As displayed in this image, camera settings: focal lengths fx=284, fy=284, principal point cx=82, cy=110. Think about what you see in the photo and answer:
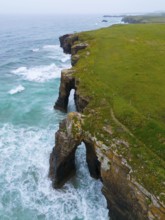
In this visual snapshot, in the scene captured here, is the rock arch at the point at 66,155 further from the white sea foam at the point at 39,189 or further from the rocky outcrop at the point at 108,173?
the white sea foam at the point at 39,189

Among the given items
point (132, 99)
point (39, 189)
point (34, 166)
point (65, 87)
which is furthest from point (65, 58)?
point (39, 189)

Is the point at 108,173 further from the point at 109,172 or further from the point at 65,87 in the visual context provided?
the point at 65,87

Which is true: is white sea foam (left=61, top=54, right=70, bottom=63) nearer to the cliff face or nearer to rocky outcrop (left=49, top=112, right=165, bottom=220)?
the cliff face

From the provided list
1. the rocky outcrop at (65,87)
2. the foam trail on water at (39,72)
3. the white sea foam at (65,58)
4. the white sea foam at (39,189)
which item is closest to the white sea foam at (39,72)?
the foam trail on water at (39,72)

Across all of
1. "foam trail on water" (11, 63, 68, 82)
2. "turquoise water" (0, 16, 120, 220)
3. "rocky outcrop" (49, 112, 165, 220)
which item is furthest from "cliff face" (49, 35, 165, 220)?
"foam trail on water" (11, 63, 68, 82)

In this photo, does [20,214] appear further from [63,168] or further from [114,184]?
→ [114,184]

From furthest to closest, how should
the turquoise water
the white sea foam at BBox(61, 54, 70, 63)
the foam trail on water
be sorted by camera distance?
the white sea foam at BBox(61, 54, 70, 63) → the foam trail on water → the turquoise water
